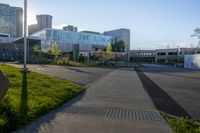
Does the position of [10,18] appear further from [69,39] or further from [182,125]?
[182,125]

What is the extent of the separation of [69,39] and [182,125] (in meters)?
113

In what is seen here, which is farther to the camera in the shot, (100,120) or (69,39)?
(69,39)

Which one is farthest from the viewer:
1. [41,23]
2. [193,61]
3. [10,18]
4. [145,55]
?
[41,23]

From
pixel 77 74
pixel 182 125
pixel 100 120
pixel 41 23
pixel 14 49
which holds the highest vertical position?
pixel 41 23

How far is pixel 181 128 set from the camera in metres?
7.39

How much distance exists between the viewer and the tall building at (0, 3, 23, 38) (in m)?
108

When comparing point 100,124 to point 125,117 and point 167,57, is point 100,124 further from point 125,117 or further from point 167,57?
point 167,57

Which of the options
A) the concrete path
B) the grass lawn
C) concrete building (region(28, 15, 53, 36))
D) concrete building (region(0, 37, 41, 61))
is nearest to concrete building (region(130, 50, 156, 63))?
concrete building (region(28, 15, 53, 36))

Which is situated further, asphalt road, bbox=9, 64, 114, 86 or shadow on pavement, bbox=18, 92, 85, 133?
asphalt road, bbox=9, 64, 114, 86

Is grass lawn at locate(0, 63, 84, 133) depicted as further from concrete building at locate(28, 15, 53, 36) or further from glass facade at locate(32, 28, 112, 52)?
concrete building at locate(28, 15, 53, 36)

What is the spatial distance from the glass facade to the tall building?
10419mm

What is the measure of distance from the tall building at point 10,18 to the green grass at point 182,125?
89626 mm

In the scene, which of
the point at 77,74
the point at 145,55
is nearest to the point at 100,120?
the point at 77,74

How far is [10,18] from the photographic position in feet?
381
